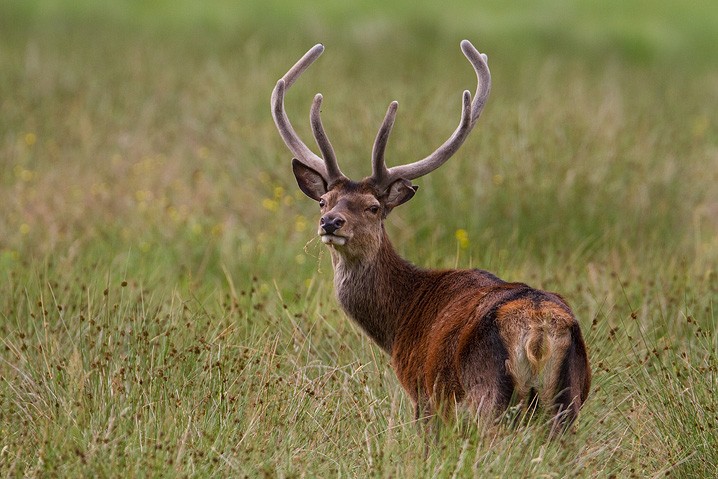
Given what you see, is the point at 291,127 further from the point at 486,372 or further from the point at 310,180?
the point at 486,372

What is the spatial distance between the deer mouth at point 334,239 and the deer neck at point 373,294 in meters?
0.27

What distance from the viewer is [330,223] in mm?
5941

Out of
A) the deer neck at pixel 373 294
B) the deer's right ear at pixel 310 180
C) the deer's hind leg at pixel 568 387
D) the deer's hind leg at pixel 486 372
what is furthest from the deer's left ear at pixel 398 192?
the deer's hind leg at pixel 568 387

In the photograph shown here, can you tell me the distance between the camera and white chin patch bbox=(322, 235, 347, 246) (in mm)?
5977

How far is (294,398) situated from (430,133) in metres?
4.75

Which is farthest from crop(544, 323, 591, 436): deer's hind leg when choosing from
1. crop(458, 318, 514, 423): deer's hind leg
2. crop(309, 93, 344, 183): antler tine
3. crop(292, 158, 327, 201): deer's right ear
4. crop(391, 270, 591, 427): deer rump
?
crop(292, 158, 327, 201): deer's right ear

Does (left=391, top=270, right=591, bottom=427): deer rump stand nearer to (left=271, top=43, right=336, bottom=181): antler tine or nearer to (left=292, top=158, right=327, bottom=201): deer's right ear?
(left=292, top=158, right=327, bottom=201): deer's right ear

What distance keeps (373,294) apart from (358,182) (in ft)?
1.73

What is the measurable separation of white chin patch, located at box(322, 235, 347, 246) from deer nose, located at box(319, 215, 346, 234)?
0.09 feet

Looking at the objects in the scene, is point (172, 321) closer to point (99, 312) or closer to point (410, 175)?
point (99, 312)

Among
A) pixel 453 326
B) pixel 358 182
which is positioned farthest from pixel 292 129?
pixel 453 326

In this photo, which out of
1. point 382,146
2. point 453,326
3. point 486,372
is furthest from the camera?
point 382,146

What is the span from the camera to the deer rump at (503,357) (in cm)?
486

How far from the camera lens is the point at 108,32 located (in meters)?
17.4
